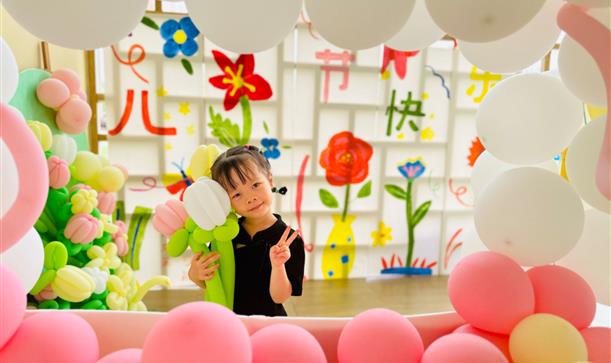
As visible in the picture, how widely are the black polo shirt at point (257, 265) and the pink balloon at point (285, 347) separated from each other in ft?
A: 1.18

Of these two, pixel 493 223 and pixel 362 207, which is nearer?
pixel 493 223

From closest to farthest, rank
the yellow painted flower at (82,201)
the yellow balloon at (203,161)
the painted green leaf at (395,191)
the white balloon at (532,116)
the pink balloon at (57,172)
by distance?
the white balloon at (532,116), the yellow balloon at (203,161), the pink balloon at (57,172), the yellow painted flower at (82,201), the painted green leaf at (395,191)

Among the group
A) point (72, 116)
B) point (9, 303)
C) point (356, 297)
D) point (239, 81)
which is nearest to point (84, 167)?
point (72, 116)

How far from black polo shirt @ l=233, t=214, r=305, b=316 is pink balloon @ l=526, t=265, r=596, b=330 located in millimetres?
537

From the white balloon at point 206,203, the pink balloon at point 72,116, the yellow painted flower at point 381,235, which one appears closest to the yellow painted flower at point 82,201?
the pink balloon at point 72,116

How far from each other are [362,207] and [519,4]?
9.59 feet

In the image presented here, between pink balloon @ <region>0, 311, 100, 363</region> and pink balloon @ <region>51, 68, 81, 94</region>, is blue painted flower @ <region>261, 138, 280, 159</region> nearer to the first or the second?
pink balloon @ <region>51, 68, 81, 94</region>

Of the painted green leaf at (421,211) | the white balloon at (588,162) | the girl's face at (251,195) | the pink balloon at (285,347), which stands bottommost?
the painted green leaf at (421,211)

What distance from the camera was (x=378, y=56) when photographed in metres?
3.43

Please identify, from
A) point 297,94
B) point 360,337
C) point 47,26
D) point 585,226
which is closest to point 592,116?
point 585,226

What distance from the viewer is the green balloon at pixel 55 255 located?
1703mm

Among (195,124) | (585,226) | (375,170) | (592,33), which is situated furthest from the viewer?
(375,170)

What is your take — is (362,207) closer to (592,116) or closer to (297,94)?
(297,94)

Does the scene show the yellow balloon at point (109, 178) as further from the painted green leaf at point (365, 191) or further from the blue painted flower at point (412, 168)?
the blue painted flower at point (412, 168)
